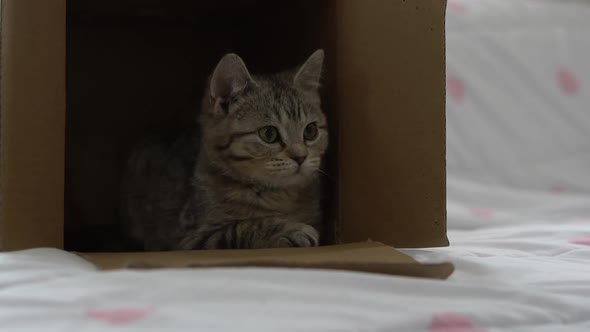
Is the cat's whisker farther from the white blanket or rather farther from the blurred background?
the blurred background

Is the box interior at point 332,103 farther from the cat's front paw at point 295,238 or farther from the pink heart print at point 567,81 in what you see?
the pink heart print at point 567,81

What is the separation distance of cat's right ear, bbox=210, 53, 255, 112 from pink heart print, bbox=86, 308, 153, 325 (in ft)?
2.05

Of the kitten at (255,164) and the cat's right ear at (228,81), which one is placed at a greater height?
the cat's right ear at (228,81)

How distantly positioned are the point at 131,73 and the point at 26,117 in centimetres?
86

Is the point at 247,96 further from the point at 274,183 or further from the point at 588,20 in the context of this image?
the point at 588,20

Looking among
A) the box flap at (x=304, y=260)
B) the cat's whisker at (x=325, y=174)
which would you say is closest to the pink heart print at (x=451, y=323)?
the box flap at (x=304, y=260)

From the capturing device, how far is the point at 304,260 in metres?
0.91

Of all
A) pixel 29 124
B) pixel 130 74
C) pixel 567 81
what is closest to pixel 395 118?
pixel 29 124

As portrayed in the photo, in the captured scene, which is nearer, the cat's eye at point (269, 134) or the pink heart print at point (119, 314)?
the pink heart print at point (119, 314)

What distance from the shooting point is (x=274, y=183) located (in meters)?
1.28

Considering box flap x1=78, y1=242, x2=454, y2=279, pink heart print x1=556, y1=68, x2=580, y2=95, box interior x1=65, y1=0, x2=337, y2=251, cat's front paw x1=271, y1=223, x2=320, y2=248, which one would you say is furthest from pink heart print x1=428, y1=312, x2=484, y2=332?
pink heart print x1=556, y1=68, x2=580, y2=95

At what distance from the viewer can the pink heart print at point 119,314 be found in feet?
2.30

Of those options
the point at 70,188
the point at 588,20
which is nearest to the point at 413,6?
the point at 70,188

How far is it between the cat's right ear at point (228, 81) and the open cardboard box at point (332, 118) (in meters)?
0.19
